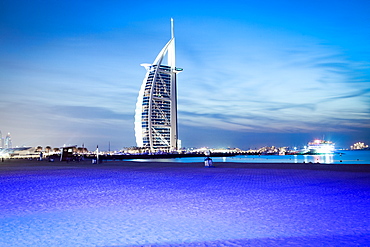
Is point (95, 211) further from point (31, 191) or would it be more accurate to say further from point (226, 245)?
point (31, 191)

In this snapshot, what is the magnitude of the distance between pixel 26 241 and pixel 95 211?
2.38 m

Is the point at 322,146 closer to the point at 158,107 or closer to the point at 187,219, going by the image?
the point at 158,107

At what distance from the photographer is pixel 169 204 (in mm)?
8203

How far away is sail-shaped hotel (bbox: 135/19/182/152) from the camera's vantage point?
11913cm

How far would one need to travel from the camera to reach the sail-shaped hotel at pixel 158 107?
119 m

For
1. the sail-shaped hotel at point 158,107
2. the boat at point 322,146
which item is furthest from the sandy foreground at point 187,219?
the boat at point 322,146

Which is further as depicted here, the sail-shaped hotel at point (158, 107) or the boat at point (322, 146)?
the boat at point (322, 146)

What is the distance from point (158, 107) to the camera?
124375 millimetres

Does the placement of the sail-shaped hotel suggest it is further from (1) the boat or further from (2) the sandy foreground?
(2) the sandy foreground

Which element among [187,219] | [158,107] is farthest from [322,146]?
[187,219]

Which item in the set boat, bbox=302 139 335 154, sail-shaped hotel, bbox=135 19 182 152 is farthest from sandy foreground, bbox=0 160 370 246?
boat, bbox=302 139 335 154

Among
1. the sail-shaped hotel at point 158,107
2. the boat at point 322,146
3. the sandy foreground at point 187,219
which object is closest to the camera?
the sandy foreground at point 187,219

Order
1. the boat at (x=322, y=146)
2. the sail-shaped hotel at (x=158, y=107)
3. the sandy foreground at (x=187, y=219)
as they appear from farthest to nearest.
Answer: the boat at (x=322, y=146) < the sail-shaped hotel at (x=158, y=107) < the sandy foreground at (x=187, y=219)

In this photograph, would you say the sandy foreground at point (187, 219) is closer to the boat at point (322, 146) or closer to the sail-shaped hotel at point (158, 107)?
the sail-shaped hotel at point (158, 107)
